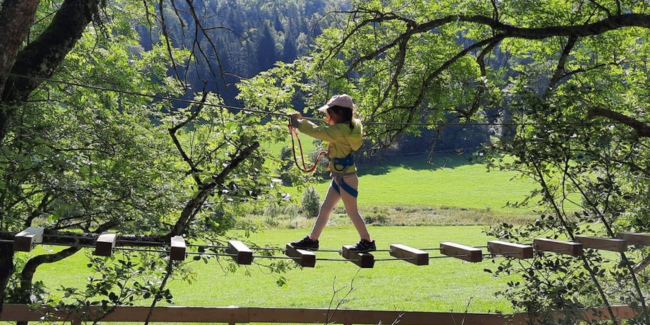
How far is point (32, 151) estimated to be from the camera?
443 centimetres

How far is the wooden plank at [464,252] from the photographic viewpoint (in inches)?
148

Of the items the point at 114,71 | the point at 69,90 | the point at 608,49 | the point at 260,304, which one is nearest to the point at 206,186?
the point at 69,90

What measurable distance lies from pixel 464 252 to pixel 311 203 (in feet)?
116

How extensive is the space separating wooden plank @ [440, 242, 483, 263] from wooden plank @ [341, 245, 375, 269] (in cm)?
62

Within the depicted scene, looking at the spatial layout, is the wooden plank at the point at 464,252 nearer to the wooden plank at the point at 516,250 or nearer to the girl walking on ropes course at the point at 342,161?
the wooden plank at the point at 516,250

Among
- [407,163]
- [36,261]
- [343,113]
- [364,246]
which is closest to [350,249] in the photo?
[364,246]

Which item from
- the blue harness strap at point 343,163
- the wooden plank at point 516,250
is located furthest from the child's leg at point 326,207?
the wooden plank at point 516,250

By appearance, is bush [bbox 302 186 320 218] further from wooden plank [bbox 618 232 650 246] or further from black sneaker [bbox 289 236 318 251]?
black sneaker [bbox 289 236 318 251]

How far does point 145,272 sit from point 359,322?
213 cm

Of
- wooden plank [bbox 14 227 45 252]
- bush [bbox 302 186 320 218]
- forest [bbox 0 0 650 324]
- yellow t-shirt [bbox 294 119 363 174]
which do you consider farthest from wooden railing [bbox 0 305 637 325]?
bush [bbox 302 186 320 218]

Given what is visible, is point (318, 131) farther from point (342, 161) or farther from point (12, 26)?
point (12, 26)

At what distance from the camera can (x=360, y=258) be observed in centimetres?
368

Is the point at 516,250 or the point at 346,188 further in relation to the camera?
the point at 516,250

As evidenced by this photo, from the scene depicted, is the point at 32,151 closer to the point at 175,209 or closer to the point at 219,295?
the point at 175,209
